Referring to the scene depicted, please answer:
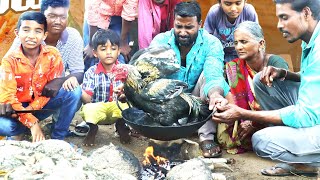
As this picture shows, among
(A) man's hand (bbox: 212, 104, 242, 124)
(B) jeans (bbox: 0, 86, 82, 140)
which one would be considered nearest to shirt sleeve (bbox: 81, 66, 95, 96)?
(B) jeans (bbox: 0, 86, 82, 140)

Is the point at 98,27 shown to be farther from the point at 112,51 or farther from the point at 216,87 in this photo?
the point at 216,87

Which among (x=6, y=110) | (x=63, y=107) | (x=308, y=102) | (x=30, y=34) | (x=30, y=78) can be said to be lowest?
(x=63, y=107)

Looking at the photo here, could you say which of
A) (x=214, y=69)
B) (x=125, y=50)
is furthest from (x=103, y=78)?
(x=214, y=69)

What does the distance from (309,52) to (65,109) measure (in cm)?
279

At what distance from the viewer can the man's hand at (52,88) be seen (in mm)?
5801

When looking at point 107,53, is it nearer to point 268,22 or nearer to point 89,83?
point 89,83

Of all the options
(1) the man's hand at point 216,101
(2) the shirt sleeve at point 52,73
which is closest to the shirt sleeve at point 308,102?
(1) the man's hand at point 216,101

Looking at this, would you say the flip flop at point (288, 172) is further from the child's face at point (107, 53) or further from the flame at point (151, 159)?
the child's face at point (107, 53)

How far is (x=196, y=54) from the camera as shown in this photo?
5.84 meters

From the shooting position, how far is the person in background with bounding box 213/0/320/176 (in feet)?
15.2

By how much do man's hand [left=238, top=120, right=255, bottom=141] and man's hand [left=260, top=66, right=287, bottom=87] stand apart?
55 centimetres

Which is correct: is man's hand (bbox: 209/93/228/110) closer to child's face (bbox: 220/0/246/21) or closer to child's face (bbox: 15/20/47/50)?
child's face (bbox: 220/0/246/21)

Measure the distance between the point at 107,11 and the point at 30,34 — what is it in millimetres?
1351

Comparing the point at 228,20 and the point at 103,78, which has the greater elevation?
the point at 228,20
